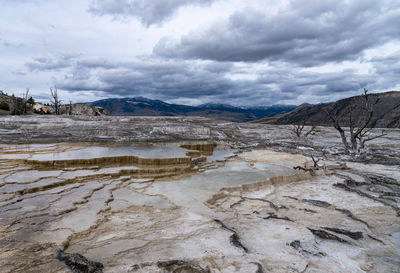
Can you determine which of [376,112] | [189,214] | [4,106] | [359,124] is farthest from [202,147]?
[376,112]

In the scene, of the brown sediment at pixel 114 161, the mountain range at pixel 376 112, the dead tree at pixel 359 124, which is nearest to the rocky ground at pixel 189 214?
the brown sediment at pixel 114 161

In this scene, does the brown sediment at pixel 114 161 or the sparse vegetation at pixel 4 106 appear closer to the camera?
the brown sediment at pixel 114 161

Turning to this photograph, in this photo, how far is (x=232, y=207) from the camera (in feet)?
17.7

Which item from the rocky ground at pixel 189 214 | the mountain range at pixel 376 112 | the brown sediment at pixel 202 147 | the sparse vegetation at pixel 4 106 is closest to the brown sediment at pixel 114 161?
the rocky ground at pixel 189 214

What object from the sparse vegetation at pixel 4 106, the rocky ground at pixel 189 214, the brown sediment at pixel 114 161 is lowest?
the rocky ground at pixel 189 214

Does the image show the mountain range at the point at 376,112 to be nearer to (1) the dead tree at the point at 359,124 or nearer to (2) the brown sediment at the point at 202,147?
(1) the dead tree at the point at 359,124

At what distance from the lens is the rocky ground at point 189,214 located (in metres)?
3.27

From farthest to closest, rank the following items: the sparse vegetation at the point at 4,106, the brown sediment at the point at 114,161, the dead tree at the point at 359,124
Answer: the sparse vegetation at the point at 4,106, the dead tree at the point at 359,124, the brown sediment at the point at 114,161

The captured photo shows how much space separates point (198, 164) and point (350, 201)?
483 centimetres

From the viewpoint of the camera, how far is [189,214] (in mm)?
4773

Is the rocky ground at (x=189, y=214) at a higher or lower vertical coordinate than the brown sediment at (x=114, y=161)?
lower

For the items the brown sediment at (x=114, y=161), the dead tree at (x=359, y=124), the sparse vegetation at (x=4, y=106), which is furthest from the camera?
the sparse vegetation at (x=4, y=106)

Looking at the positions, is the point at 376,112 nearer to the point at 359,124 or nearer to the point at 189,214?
the point at 359,124

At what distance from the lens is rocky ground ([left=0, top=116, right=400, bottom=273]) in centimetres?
327
